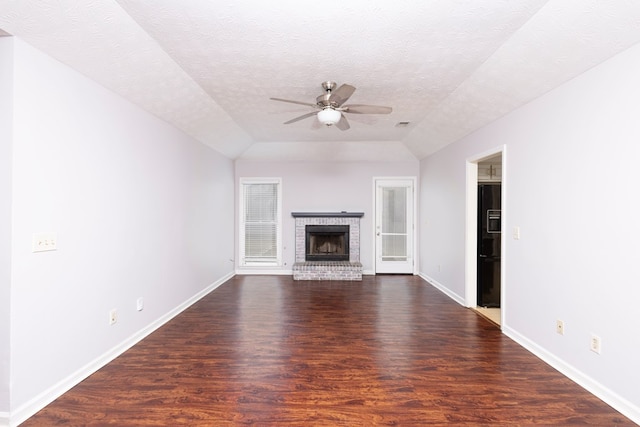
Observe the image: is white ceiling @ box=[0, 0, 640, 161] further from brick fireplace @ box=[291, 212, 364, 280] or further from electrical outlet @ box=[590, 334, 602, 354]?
brick fireplace @ box=[291, 212, 364, 280]

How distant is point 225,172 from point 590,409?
5.57m

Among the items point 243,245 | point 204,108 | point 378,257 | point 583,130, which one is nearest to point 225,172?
point 243,245

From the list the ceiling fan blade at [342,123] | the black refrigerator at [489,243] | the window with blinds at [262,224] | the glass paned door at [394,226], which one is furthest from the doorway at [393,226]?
the ceiling fan blade at [342,123]

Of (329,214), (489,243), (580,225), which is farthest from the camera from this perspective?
(329,214)

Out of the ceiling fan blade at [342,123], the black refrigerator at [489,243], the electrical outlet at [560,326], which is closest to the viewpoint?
the electrical outlet at [560,326]

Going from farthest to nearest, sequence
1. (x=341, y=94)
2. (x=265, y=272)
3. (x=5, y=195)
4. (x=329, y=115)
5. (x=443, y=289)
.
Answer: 1. (x=265, y=272)
2. (x=443, y=289)
3. (x=329, y=115)
4. (x=341, y=94)
5. (x=5, y=195)

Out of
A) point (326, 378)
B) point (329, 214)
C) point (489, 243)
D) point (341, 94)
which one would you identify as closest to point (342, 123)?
point (341, 94)

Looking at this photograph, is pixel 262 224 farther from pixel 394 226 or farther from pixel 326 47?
pixel 326 47

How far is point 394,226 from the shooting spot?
655cm

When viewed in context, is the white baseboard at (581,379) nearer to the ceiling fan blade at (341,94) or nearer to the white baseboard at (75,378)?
the ceiling fan blade at (341,94)

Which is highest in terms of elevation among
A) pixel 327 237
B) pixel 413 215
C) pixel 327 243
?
pixel 413 215

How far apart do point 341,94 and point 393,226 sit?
166 inches

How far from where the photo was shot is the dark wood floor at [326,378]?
1998 mm

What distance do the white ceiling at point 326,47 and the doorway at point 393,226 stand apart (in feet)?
8.96
